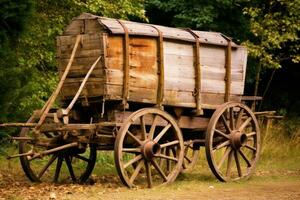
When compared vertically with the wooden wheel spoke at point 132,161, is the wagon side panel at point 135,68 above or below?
above

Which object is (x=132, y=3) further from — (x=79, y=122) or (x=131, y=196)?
(x=131, y=196)

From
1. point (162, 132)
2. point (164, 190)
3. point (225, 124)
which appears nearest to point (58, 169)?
point (162, 132)

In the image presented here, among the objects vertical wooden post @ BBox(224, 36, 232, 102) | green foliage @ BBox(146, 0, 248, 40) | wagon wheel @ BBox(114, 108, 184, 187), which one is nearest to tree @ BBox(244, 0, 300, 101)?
green foliage @ BBox(146, 0, 248, 40)

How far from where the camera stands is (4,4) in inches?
348

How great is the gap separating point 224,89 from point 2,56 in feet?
15.2

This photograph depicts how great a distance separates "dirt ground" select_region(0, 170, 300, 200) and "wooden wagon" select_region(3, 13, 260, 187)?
0.31 metres

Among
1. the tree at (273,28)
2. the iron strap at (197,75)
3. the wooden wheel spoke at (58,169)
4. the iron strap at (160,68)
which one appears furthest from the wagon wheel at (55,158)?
the tree at (273,28)

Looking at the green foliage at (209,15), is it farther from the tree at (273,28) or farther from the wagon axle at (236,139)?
the wagon axle at (236,139)

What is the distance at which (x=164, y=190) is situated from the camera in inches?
399

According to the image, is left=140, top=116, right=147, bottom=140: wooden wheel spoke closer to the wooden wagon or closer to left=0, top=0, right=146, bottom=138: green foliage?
the wooden wagon

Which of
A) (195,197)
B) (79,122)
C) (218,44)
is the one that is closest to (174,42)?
(218,44)

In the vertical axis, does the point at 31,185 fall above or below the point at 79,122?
below

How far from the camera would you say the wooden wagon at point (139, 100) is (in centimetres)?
1031

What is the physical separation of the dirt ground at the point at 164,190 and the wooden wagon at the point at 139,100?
0.31 meters
